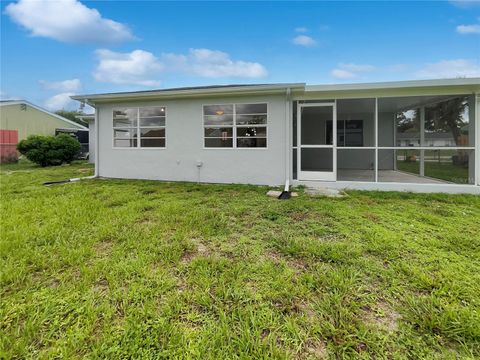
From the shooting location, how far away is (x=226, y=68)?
74.8ft

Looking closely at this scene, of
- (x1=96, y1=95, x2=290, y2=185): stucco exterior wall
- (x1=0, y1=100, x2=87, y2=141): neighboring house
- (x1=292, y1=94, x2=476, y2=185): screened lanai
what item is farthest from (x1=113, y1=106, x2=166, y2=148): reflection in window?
(x1=0, y1=100, x2=87, y2=141): neighboring house

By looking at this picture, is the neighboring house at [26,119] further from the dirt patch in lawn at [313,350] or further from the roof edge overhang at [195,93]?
the dirt patch in lawn at [313,350]

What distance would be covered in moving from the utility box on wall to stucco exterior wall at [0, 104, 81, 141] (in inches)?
94.1

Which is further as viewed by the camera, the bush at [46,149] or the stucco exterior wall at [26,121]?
the stucco exterior wall at [26,121]

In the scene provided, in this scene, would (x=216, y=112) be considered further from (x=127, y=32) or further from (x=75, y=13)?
(x=127, y=32)

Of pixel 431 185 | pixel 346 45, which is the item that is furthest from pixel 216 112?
pixel 346 45

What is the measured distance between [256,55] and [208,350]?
19.6 m

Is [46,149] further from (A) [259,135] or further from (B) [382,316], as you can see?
(B) [382,316]

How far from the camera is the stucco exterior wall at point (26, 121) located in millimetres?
17394

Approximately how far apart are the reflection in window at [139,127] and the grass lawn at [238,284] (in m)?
4.45

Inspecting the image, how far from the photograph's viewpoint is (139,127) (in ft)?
29.5

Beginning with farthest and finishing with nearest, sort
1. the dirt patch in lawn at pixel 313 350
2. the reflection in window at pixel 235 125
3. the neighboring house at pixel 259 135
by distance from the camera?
the reflection in window at pixel 235 125, the neighboring house at pixel 259 135, the dirt patch in lawn at pixel 313 350

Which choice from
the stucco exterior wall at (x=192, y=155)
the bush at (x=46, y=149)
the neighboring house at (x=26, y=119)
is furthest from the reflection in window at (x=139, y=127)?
the neighboring house at (x=26, y=119)

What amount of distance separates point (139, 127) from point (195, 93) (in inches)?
98.9
